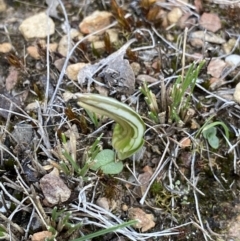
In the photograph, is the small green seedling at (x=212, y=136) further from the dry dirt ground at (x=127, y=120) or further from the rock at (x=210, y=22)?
the rock at (x=210, y=22)

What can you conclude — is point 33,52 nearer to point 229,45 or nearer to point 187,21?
point 187,21

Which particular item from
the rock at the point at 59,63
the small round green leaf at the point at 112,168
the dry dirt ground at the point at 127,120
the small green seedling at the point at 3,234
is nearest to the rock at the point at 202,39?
the dry dirt ground at the point at 127,120

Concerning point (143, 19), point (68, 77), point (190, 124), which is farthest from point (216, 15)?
point (68, 77)

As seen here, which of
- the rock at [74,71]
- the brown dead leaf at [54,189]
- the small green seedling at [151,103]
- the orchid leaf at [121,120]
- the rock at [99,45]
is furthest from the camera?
the rock at [99,45]

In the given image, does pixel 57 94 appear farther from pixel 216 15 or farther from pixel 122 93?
pixel 216 15

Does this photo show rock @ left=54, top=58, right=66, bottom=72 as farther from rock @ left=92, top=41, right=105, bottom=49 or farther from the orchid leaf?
the orchid leaf

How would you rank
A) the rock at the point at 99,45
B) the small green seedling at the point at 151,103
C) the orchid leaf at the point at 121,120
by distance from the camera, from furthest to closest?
1. the rock at the point at 99,45
2. the small green seedling at the point at 151,103
3. the orchid leaf at the point at 121,120
